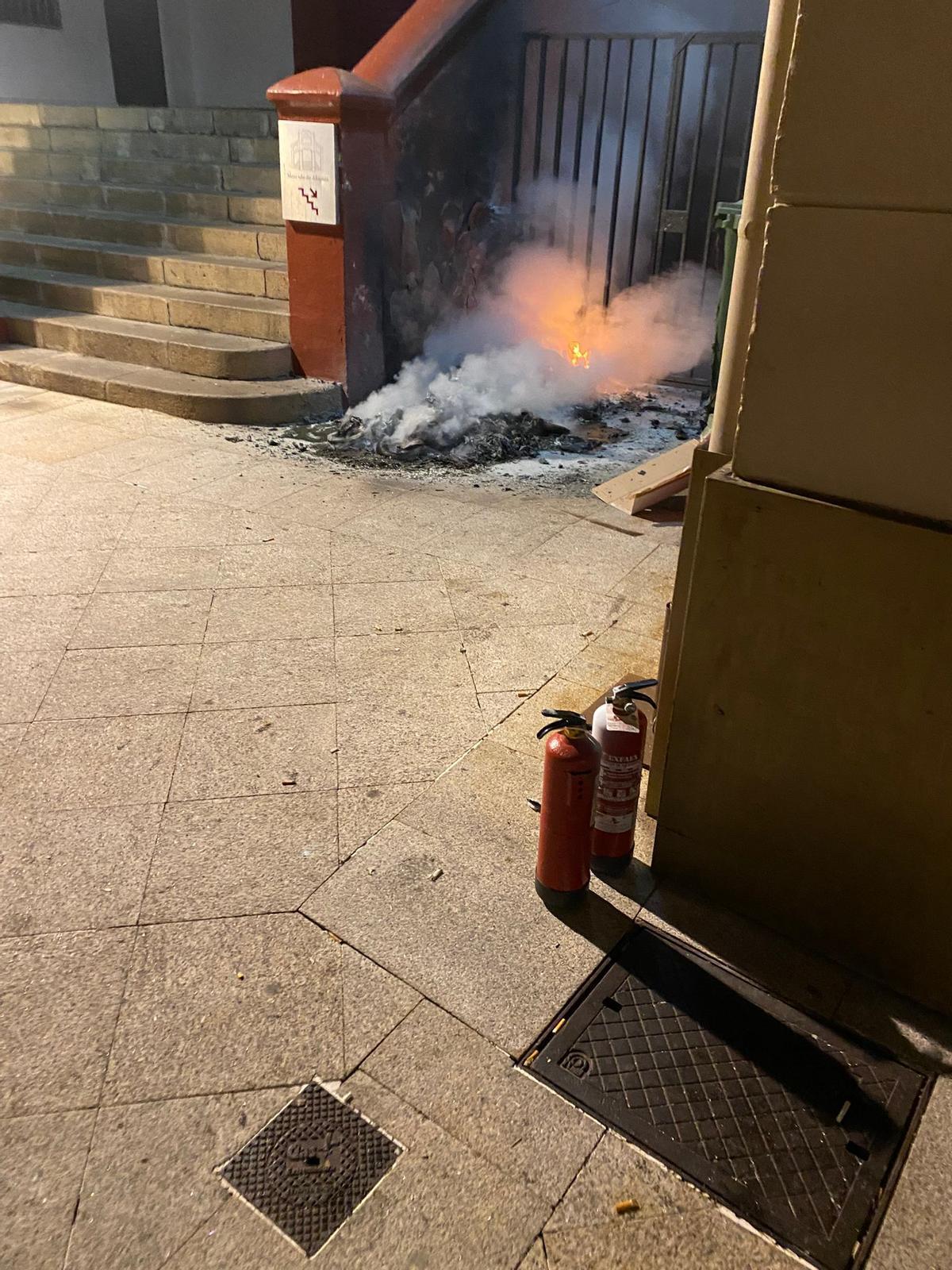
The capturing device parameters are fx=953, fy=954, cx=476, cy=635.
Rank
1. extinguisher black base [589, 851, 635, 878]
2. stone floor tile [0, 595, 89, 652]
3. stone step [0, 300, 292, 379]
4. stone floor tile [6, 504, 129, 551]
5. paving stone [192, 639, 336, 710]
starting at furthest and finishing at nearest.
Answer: stone step [0, 300, 292, 379], stone floor tile [6, 504, 129, 551], stone floor tile [0, 595, 89, 652], paving stone [192, 639, 336, 710], extinguisher black base [589, 851, 635, 878]

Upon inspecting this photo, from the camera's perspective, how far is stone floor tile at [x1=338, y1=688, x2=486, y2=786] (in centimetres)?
393

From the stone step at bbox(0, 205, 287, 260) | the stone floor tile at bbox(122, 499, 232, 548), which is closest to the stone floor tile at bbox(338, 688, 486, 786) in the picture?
the stone floor tile at bbox(122, 499, 232, 548)

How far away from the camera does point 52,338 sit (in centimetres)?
1002

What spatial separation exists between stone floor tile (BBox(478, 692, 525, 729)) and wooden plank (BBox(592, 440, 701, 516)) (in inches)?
105

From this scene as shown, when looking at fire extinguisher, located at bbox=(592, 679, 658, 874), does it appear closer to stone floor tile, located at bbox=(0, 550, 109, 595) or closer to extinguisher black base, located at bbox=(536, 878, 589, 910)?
extinguisher black base, located at bbox=(536, 878, 589, 910)

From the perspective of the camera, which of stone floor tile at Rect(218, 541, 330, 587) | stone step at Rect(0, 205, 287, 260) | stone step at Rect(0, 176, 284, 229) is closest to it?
stone floor tile at Rect(218, 541, 330, 587)

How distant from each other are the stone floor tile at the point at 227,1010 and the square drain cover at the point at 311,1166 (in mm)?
133

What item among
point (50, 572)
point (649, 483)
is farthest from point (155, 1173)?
point (649, 483)

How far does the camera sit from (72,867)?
11.1ft

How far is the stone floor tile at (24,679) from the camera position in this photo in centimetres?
429

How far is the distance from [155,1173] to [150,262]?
977 centimetres

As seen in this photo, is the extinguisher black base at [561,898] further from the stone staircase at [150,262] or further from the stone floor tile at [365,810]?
the stone staircase at [150,262]

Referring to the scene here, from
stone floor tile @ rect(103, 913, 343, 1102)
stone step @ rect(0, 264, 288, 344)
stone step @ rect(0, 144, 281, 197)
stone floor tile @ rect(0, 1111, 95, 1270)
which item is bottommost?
stone floor tile @ rect(0, 1111, 95, 1270)

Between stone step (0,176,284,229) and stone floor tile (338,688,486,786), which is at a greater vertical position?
stone step (0,176,284,229)
